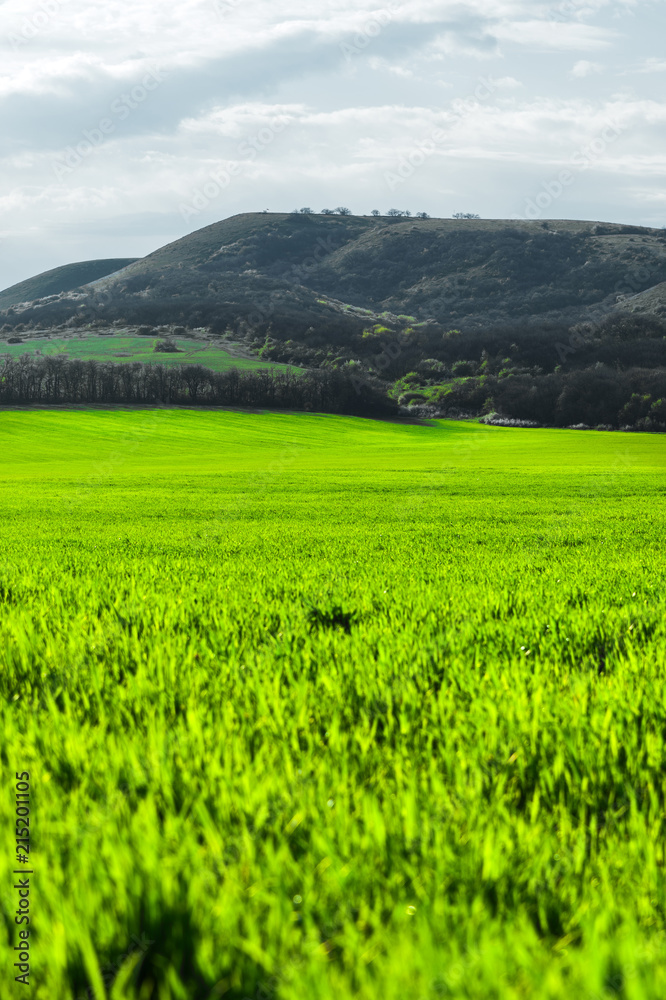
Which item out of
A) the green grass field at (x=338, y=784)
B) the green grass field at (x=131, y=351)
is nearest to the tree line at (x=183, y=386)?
the green grass field at (x=131, y=351)

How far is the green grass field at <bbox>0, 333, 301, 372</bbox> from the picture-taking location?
116 m

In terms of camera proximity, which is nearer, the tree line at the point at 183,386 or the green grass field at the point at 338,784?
the green grass field at the point at 338,784

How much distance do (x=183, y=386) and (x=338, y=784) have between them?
108m

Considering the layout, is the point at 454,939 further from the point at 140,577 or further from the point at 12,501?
the point at 12,501

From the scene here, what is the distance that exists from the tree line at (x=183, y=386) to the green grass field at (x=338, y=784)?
100741mm

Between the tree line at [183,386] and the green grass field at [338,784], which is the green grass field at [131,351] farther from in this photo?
the green grass field at [338,784]

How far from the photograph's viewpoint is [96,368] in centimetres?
10375

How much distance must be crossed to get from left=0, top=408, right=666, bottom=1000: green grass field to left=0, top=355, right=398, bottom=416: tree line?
100741 millimetres

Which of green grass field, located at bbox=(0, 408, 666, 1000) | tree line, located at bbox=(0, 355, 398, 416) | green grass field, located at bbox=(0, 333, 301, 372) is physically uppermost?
green grass field, located at bbox=(0, 333, 301, 372)

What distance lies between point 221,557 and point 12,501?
Result: 17.8 m

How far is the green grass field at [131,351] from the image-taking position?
4584 inches

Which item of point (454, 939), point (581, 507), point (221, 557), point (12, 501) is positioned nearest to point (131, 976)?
point (454, 939)

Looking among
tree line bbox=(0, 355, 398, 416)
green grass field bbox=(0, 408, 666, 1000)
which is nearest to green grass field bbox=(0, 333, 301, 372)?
tree line bbox=(0, 355, 398, 416)

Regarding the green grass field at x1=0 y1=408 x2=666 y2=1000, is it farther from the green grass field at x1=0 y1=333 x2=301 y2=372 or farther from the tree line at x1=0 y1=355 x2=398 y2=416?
the green grass field at x1=0 y1=333 x2=301 y2=372
